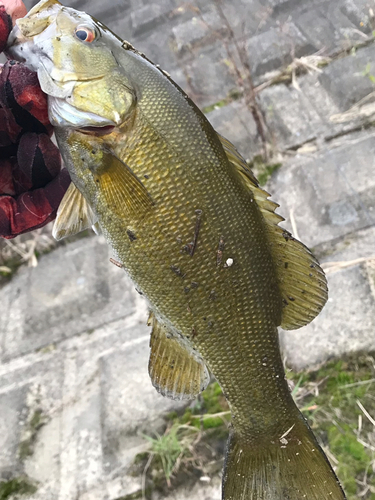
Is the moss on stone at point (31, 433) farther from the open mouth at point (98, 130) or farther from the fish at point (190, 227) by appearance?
the open mouth at point (98, 130)

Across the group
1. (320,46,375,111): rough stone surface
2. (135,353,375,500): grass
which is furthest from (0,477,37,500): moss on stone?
(320,46,375,111): rough stone surface

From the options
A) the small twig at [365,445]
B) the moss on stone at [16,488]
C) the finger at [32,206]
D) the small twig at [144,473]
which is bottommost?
the small twig at [365,445]

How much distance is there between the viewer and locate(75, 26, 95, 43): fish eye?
1.40 metres

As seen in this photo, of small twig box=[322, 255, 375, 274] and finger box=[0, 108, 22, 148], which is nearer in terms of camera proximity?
finger box=[0, 108, 22, 148]

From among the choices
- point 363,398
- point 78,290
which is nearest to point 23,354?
point 78,290

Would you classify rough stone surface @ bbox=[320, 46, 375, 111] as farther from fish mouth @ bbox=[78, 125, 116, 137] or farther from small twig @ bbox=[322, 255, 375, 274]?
fish mouth @ bbox=[78, 125, 116, 137]

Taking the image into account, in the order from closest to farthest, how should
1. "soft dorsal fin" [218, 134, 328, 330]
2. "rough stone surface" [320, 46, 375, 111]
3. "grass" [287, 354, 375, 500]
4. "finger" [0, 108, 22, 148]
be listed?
"soft dorsal fin" [218, 134, 328, 330] → "finger" [0, 108, 22, 148] → "grass" [287, 354, 375, 500] → "rough stone surface" [320, 46, 375, 111]

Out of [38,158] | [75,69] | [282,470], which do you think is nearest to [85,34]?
[75,69]

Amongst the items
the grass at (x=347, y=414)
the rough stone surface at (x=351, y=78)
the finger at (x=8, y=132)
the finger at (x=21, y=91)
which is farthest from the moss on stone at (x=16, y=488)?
→ the rough stone surface at (x=351, y=78)

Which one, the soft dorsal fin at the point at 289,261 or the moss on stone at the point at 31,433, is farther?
the moss on stone at the point at 31,433

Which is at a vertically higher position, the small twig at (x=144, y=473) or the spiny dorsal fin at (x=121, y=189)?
the spiny dorsal fin at (x=121, y=189)

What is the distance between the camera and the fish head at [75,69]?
Answer: 137 cm

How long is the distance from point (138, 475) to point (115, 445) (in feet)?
0.78

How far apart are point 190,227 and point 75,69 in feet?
2.24
